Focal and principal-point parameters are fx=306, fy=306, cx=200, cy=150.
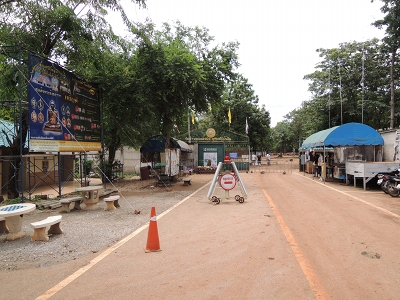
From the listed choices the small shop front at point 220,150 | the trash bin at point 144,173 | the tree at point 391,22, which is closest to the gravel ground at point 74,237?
the trash bin at point 144,173

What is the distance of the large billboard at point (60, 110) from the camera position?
11000 mm

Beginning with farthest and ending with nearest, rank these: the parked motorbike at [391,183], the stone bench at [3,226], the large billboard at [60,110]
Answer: the parked motorbike at [391,183] < the large billboard at [60,110] < the stone bench at [3,226]

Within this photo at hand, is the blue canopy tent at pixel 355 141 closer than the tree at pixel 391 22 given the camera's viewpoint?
Yes

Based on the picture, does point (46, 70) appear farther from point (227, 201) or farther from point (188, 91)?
point (227, 201)

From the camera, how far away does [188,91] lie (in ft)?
53.6

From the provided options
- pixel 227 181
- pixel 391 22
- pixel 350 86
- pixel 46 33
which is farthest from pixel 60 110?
pixel 350 86

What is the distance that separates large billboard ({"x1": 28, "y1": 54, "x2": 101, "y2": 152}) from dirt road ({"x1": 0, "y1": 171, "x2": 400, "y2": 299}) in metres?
6.20

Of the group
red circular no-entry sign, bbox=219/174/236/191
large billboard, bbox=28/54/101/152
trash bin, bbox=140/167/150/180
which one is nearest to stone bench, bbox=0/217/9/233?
large billboard, bbox=28/54/101/152

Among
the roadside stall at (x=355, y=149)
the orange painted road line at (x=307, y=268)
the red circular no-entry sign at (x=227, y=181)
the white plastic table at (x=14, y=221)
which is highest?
the roadside stall at (x=355, y=149)

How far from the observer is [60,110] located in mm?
12406

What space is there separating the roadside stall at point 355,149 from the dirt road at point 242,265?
6803 millimetres

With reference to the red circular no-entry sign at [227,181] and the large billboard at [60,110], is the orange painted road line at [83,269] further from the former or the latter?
the large billboard at [60,110]

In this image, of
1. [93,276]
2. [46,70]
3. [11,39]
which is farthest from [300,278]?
[11,39]

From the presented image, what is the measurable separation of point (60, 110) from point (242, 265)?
10.4 m
